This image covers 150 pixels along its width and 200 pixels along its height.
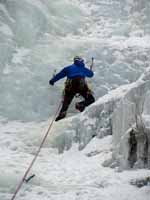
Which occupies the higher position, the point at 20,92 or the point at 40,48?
the point at 40,48

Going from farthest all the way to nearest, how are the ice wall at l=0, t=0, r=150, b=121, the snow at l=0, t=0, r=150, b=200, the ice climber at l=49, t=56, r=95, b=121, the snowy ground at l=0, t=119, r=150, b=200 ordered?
the ice wall at l=0, t=0, r=150, b=121
the ice climber at l=49, t=56, r=95, b=121
the snow at l=0, t=0, r=150, b=200
the snowy ground at l=0, t=119, r=150, b=200

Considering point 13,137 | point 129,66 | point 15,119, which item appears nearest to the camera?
point 13,137

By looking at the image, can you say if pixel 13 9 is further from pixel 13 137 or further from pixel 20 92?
pixel 13 137

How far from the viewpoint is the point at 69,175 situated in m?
9.95

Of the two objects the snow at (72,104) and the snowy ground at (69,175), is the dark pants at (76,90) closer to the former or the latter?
the snow at (72,104)

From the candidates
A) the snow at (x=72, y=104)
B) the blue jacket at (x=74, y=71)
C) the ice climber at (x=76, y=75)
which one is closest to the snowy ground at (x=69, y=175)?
the snow at (x=72, y=104)

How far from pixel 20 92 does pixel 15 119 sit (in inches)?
64.7

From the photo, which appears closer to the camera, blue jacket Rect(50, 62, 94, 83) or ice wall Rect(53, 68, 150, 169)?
ice wall Rect(53, 68, 150, 169)

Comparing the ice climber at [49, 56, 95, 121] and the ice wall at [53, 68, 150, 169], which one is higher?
the ice climber at [49, 56, 95, 121]

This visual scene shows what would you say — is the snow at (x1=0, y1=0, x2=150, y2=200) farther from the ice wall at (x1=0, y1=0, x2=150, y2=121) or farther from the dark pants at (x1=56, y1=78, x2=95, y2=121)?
the dark pants at (x1=56, y1=78, x2=95, y2=121)

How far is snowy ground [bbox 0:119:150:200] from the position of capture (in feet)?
28.6

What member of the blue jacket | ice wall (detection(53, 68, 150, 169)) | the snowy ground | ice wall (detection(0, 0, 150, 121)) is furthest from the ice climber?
ice wall (detection(0, 0, 150, 121))

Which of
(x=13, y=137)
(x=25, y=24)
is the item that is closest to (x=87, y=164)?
(x=13, y=137)

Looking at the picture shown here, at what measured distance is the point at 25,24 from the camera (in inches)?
851
